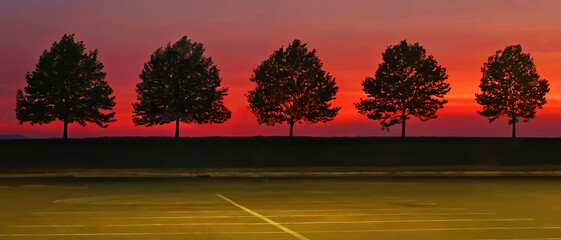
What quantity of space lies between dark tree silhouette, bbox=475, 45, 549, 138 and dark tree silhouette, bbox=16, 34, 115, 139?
42.5m

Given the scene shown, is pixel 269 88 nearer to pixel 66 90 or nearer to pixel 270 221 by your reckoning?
pixel 66 90

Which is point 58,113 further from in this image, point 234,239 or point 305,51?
point 234,239

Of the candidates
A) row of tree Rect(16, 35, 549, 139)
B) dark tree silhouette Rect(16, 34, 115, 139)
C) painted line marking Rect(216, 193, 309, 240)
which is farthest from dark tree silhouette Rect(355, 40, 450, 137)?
painted line marking Rect(216, 193, 309, 240)

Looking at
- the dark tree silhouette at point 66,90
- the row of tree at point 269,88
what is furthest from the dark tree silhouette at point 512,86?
the dark tree silhouette at point 66,90

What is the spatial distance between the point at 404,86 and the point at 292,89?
12554 mm

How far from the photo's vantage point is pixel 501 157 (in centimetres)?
6266

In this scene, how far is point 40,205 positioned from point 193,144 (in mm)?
49566

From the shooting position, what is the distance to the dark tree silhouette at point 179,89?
85.1 m

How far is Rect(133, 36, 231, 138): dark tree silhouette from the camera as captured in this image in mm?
85062

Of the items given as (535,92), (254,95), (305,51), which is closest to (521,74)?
(535,92)

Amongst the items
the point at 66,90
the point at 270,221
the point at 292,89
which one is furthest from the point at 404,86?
the point at 270,221

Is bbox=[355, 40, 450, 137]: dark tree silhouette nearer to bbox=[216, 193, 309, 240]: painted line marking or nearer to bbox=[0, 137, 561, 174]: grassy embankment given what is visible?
bbox=[0, 137, 561, 174]: grassy embankment

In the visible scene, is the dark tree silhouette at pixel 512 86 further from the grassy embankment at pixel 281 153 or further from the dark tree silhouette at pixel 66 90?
the dark tree silhouette at pixel 66 90

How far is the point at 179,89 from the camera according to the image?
86188mm
